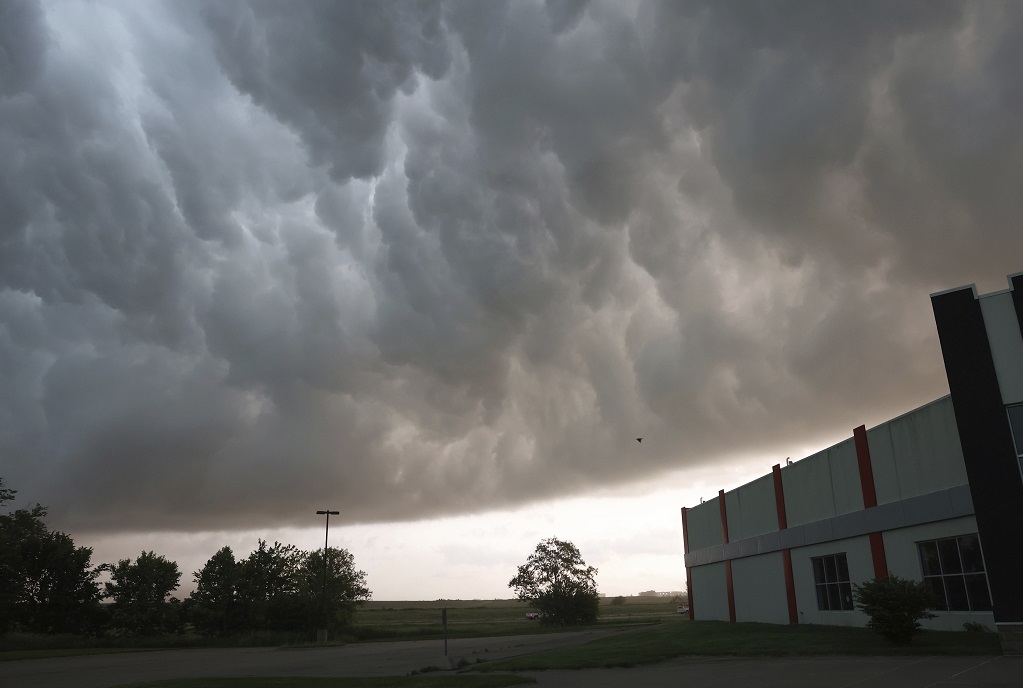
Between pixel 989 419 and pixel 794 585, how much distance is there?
19992 millimetres

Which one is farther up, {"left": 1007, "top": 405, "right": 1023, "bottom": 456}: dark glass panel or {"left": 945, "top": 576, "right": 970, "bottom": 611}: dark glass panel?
{"left": 1007, "top": 405, "right": 1023, "bottom": 456}: dark glass panel

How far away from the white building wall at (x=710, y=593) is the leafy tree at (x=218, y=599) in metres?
48.2

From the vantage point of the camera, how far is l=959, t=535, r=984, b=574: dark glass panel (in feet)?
81.7

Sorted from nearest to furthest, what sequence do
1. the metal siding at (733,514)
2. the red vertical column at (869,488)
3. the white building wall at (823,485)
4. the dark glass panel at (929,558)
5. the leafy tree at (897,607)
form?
the leafy tree at (897,607)
the dark glass panel at (929,558)
the red vertical column at (869,488)
the white building wall at (823,485)
the metal siding at (733,514)

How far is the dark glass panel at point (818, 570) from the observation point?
1391 inches

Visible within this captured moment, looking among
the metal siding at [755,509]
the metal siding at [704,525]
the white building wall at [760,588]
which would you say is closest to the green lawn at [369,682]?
the white building wall at [760,588]

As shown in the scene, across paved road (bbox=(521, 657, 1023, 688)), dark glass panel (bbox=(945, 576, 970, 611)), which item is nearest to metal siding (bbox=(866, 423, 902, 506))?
dark glass panel (bbox=(945, 576, 970, 611))

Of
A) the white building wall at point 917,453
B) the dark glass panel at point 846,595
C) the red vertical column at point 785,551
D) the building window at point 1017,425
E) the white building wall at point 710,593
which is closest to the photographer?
the building window at point 1017,425

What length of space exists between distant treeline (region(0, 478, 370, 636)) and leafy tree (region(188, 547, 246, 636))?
0.34 feet

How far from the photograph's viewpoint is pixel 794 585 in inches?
1487

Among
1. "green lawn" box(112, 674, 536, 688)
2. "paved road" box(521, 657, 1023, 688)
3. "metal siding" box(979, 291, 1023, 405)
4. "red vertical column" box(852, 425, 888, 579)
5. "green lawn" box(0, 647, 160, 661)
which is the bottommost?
"green lawn" box(0, 647, 160, 661)

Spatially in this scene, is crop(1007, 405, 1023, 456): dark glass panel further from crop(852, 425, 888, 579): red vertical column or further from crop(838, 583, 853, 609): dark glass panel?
crop(838, 583, 853, 609): dark glass panel

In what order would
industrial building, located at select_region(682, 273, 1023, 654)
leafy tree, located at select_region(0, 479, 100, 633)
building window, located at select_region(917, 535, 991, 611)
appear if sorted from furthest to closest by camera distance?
leafy tree, located at select_region(0, 479, 100, 633) < building window, located at select_region(917, 535, 991, 611) < industrial building, located at select_region(682, 273, 1023, 654)

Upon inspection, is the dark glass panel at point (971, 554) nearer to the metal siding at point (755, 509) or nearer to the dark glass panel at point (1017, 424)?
the dark glass panel at point (1017, 424)
